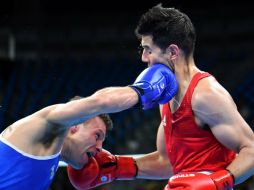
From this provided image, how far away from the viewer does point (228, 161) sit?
2371 millimetres

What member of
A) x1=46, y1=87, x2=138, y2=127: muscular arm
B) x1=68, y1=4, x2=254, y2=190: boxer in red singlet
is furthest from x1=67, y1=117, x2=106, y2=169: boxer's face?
x1=46, y1=87, x2=138, y2=127: muscular arm

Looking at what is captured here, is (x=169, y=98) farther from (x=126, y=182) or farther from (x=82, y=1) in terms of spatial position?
(x=82, y=1)

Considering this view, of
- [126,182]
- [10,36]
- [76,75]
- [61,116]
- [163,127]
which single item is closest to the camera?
[61,116]

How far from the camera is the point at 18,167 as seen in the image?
2178mm

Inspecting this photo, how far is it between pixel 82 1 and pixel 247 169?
825 cm

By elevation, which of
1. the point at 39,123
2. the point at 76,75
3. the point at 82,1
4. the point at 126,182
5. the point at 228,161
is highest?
the point at 39,123

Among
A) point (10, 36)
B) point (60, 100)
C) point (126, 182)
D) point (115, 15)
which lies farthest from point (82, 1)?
point (126, 182)

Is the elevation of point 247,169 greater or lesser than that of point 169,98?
lesser

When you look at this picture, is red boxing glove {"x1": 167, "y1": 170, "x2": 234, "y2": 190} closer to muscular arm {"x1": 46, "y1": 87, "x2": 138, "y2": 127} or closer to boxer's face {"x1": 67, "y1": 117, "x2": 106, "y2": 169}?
muscular arm {"x1": 46, "y1": 87, "x2": 138, "y2": 127}

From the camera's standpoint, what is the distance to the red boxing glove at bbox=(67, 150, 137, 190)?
2.61m

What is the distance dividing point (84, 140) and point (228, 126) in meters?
0.72

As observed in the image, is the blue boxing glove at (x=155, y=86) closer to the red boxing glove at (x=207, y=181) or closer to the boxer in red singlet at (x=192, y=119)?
the boxer in red singlet at (x=192, y=119)

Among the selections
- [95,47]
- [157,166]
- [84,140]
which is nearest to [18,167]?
[84,140]

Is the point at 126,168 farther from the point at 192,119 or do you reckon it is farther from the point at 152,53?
the point at 152,53
